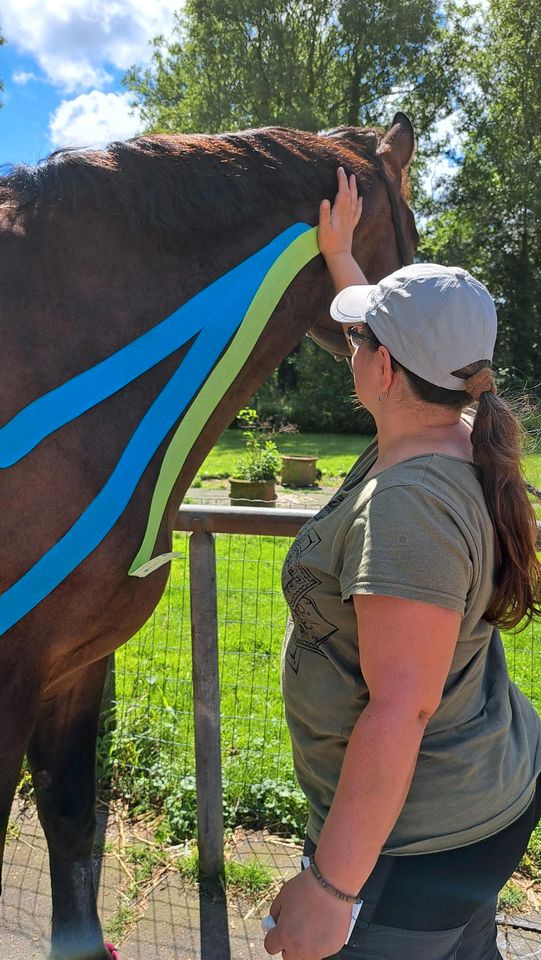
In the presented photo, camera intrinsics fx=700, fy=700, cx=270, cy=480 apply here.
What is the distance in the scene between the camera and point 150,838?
9.27ft

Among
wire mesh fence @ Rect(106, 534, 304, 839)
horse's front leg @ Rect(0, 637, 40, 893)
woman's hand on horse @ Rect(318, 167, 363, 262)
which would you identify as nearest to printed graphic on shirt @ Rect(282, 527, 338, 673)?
horse's front leg @ Rect(0, 637, 40, 893)

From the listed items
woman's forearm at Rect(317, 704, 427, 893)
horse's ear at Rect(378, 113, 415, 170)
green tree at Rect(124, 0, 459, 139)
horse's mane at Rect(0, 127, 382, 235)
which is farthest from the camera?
green tree at Rect(124, 0, 459, 139)

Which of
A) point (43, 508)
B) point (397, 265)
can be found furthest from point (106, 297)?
point (397, 265)

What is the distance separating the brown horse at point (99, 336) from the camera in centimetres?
137

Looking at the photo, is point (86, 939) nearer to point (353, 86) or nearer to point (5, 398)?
point (5, 398)

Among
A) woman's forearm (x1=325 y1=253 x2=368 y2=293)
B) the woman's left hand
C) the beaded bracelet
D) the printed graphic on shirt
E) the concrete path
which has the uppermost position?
woman's forearm (x1=325 y1=253 x2=368 y2=293)

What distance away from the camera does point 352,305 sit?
1.39 metres

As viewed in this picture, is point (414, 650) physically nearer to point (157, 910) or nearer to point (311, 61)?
point (157, 910)

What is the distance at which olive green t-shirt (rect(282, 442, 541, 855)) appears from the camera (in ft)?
3.47

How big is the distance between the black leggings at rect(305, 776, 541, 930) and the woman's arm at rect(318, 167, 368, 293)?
1367 mm

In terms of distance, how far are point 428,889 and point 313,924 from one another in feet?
0.88

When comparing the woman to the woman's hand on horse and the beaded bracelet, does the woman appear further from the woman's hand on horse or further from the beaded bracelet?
the woman's hand on horse

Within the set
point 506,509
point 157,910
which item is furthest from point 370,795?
point 157,910

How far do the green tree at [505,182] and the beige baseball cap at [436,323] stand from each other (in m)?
22.8
